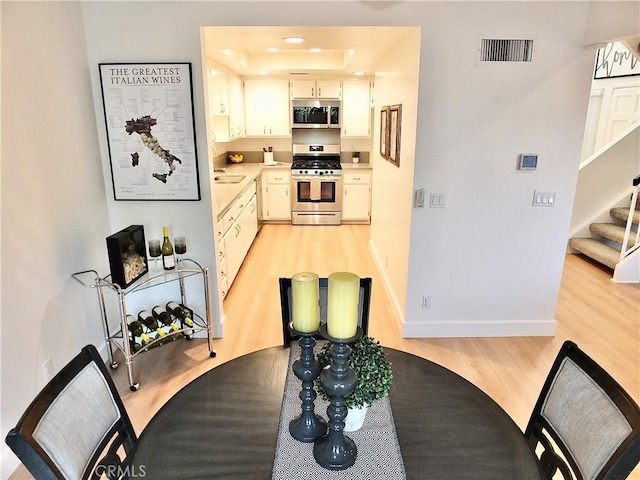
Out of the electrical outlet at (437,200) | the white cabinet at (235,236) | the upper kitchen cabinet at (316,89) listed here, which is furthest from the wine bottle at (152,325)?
the upper kitchen cabinet at (316,89)

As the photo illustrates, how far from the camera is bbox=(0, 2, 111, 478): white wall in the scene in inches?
79.4

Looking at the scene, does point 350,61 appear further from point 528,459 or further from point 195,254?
point 528,459

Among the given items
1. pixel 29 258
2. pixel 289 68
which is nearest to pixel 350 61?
pixel 289 68

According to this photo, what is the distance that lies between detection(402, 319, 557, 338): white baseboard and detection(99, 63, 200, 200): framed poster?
1.93 m

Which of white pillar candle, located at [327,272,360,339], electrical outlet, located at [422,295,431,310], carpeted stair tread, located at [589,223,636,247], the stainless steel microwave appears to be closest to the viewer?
white pillar candle, located at [327,272,360,339]

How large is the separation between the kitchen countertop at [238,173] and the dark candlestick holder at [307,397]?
7.83 feet

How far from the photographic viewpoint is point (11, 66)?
6.64ft

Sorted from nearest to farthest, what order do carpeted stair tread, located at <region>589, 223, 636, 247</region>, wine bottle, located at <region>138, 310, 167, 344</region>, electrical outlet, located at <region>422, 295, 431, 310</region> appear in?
wine bottle, located at <region>138, 310, 167, 344</region> → electrical outlet, located at <region>422, 295, 431, 310</region> → carpeted stair tread, located at <region>589, 223, 636, 247</region>

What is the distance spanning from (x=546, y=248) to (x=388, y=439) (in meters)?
2.40

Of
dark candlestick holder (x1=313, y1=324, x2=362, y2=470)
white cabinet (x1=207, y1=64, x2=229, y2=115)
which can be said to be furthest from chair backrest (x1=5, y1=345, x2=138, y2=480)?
white cabinet (x1=207, y1=64, x2=229, y2=115)

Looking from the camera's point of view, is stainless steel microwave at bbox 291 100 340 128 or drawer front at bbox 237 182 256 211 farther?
stainless steel microwave at bbox 291 100 340 128

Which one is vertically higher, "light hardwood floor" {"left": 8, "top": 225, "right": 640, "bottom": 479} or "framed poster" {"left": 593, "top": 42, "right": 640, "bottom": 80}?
"framed poster" {"left": 593, "top": 42, "right": 640, "bottom": 80}

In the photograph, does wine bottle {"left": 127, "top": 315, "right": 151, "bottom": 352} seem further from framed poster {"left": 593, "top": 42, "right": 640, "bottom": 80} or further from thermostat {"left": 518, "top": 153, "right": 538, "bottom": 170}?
framed poster {"left": 593, "top": 42, "right": 640, "bottom": 80}

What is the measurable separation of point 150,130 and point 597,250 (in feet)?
16.0
